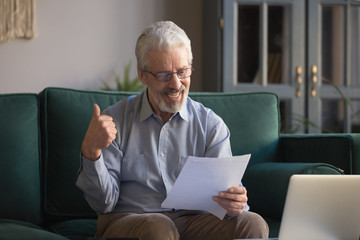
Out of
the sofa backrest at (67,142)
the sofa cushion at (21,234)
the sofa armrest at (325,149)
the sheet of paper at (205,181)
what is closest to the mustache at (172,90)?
the sheet of paper at (205,181)

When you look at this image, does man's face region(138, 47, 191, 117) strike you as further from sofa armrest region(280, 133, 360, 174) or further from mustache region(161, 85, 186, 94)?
sofa armrest region(280, 133, 360, 174)

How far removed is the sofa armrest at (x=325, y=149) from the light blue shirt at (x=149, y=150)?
51 cm

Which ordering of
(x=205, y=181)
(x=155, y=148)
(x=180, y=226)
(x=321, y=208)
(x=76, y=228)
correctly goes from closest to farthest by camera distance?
(x=321, y=208), (x=205, y=181), (x=180, y=226), (x=155, y=148), (x=76, y=228)

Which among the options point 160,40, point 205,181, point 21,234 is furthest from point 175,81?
point 21,234

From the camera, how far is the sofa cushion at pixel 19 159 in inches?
80.2

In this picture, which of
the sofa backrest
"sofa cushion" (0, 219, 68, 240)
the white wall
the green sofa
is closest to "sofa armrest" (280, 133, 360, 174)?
the green sofa

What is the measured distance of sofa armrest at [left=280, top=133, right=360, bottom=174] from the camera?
2.12 meters

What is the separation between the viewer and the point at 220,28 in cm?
383

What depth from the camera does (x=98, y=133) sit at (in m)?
1.60

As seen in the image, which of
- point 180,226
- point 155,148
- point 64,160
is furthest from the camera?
point 64,160

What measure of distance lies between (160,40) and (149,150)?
347mm

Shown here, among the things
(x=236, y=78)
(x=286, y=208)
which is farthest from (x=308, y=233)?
(x=236, y=78)

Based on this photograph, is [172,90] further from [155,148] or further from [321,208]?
[321,208]

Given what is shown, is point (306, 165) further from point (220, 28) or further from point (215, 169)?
point (220, 28)
